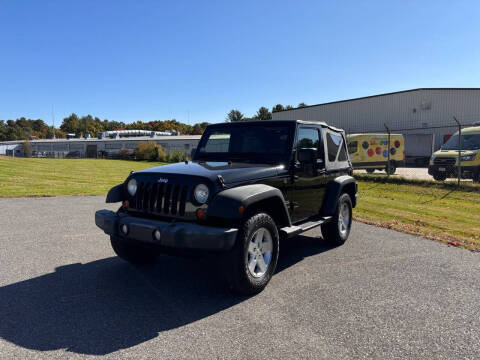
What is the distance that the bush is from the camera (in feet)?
133

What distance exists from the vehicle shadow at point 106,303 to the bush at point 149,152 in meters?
36.3

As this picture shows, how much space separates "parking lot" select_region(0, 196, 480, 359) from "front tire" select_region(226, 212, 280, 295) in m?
0.16

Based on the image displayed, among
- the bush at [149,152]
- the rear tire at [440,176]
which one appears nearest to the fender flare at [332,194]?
the rear tire at [440,176]

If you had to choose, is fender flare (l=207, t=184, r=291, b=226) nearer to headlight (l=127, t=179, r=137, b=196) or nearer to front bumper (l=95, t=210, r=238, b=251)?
front bumper (l=95, t=210, r=238, b=251)

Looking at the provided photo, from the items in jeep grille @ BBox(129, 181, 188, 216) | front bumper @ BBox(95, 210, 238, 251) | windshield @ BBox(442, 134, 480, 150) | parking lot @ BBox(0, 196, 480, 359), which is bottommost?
parking lot @ BBox(0, 196, 480, 359)

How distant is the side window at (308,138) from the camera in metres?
5.11

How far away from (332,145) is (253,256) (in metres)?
2.83

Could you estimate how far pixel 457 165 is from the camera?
13430 mm

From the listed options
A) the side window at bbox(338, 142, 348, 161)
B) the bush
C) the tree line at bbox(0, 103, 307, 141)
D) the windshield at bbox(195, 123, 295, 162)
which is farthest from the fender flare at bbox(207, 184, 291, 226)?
the tree line at bbox(0, 103, 307, 141)

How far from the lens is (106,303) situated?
372cm

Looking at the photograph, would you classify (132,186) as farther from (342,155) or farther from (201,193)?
(342,155)

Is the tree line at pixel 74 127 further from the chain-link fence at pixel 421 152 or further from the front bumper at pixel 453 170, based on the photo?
the front bumper at pixel 453 170

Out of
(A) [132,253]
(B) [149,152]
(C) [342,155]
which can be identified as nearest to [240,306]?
(A) [132,253]

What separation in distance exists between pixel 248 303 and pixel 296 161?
1.98 meters
